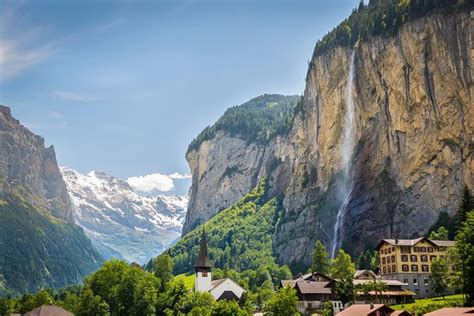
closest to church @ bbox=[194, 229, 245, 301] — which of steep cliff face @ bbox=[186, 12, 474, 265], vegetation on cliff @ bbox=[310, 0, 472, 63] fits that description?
steep cliff face @ bbox=[186, 12, 474, 265]

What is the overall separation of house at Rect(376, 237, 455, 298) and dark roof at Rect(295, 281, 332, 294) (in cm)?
1500

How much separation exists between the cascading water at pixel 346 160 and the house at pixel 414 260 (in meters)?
44.7

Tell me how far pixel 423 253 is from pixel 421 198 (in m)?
25.4

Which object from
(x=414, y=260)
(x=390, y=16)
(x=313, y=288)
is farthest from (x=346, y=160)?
(x=313, y=288)

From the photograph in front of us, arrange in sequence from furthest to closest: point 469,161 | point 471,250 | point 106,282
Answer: point 469,161
point 106,282
point 471,250

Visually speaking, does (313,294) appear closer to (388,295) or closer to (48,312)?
(388,295)

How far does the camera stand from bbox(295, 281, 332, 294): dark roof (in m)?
114

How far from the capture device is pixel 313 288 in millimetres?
114625

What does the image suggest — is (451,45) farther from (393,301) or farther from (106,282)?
(106,282)

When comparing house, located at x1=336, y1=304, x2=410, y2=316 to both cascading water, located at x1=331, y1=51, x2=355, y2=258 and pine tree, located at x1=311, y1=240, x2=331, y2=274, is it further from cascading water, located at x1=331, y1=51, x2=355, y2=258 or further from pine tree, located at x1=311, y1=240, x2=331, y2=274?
cascading water, located at x1=331, y1=51, x2=355, y2=258

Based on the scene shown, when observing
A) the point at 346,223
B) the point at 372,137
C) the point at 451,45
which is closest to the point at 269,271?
the point at 346,223

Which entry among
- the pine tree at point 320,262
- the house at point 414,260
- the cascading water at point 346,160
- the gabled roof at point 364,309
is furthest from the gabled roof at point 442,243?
the cascading water at point 346,160

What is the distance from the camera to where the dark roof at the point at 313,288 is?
11356 cm

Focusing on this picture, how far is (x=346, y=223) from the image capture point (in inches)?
6565
